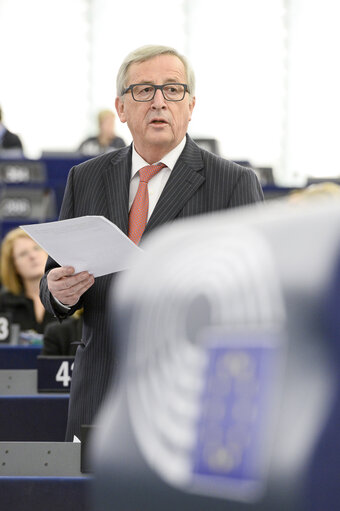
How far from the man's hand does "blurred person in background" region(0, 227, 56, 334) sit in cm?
311

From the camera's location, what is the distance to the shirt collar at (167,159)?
2055 mm

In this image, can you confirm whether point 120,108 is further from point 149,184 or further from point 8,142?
point 8,142

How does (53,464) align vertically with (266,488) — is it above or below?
below

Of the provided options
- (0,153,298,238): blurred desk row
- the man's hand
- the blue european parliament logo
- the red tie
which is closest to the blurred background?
(0,153,298,238): blurred desk row

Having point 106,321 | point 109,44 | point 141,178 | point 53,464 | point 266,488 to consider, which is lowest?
point 53,464

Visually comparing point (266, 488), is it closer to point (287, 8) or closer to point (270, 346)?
point (270, 346)

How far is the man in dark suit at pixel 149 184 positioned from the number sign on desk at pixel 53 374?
40.4 inches

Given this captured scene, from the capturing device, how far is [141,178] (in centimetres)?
207

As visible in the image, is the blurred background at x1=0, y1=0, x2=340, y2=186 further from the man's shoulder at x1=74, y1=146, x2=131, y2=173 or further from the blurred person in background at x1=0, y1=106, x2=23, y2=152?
the man's shoulder at x1=74, y1=146, x2=131, y2=173

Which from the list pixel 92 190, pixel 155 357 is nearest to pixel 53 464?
pixel 92 190

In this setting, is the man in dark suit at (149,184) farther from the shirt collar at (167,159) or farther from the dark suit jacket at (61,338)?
the dark suit jacket at (61,338)

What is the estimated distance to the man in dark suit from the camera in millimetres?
1974

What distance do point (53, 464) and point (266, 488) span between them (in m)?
1.81

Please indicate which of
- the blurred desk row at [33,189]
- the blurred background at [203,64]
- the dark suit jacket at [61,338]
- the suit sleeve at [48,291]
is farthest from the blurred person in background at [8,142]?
the suit sleeve at [48,291]
